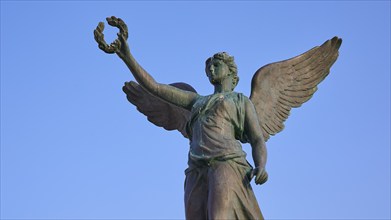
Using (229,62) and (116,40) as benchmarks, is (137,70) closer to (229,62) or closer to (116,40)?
(116,40)

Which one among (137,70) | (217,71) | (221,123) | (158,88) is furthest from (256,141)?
(137,70)

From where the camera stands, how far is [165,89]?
38.7ft

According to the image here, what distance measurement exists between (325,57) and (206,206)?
3.50 metres

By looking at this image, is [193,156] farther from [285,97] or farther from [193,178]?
[285,97]

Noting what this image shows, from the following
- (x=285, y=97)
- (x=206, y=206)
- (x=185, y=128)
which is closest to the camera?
(x=206, y=206)

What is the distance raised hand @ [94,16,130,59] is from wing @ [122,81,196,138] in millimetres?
1648

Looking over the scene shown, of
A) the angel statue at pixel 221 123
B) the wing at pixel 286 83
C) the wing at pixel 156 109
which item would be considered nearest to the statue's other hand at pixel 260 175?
the angel statue at pixel 221 123

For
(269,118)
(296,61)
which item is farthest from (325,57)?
(269,118)

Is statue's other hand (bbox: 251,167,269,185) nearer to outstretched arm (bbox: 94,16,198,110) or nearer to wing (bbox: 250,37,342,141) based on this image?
outstretched arm (bbox: 94,16,198,110)

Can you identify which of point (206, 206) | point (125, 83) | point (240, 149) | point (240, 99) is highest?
point (125, 83)

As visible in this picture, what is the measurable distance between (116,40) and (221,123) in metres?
1.77

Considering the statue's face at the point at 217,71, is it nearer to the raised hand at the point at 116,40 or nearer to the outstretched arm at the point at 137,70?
the outstretched arm at the point at 137,70

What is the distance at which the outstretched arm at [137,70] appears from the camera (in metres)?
11.6

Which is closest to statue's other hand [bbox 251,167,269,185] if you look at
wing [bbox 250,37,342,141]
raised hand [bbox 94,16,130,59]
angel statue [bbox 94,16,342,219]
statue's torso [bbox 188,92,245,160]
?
angel statue [bbox 94,16,342,219]
